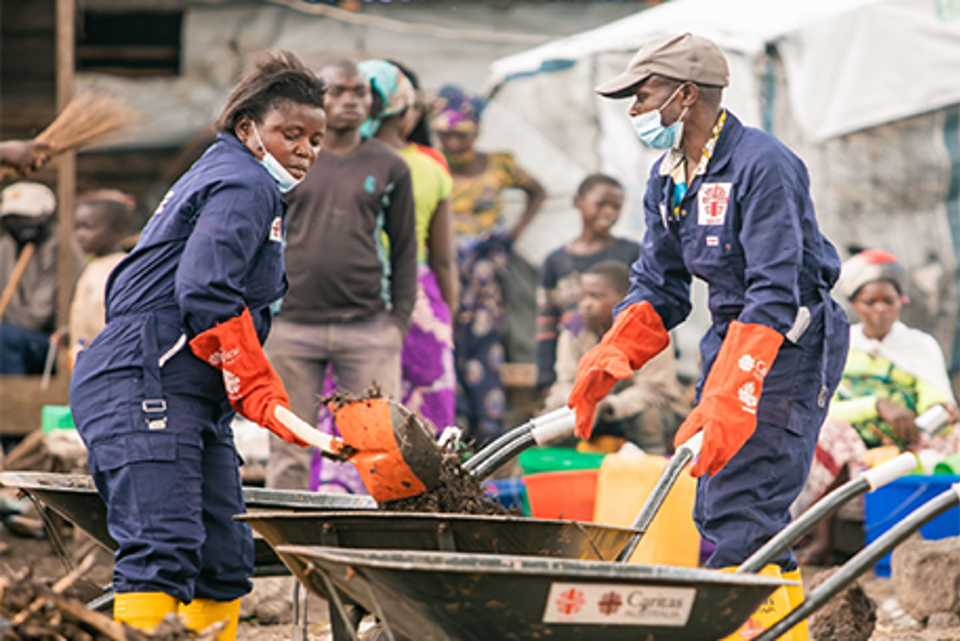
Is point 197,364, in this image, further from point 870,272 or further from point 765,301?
point 870,272

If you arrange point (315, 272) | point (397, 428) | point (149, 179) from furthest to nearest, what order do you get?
1. point (149, 179)
2. point (315, 272)
3. point (397, 428)

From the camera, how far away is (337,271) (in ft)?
20.7

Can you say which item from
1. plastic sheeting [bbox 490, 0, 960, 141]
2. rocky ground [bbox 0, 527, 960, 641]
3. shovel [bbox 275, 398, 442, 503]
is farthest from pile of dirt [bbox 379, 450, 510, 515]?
plastic sheeting [bbox 490, 0, 960, 141]

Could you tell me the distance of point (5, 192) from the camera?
928 centimetres

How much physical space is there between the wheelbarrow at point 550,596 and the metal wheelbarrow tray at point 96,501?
1129 mm

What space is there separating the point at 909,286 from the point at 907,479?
238cm

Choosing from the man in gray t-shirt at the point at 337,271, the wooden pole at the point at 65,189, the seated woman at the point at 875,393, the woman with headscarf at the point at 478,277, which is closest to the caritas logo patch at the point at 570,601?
the man in gray t-shirt at the point at 337,271

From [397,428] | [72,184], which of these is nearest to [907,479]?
[397,428]

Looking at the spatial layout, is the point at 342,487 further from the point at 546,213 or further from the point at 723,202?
the point at 546,213

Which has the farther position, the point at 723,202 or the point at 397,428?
the point at 723,202

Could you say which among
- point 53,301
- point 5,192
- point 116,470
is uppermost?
point 116,470

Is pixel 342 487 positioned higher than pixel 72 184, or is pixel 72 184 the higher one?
pixel 72 184

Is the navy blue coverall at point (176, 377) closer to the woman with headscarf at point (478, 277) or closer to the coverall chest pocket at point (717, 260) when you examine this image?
the coverall chest pocket at point (717, 260)

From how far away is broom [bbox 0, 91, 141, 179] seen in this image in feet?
22.3
